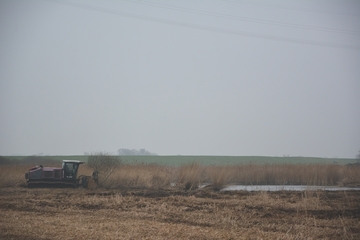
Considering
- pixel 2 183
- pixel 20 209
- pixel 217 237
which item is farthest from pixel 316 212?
pixel 2 183

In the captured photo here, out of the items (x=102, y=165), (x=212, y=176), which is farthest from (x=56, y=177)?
(x=212, y=176)

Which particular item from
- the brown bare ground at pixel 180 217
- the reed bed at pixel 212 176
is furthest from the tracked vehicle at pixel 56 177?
the brown bare ground at pixel 180 217

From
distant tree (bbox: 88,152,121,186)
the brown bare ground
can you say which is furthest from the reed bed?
the brown bare ground

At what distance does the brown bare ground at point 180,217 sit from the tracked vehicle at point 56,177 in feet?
18.7

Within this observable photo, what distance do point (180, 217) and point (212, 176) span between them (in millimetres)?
13037

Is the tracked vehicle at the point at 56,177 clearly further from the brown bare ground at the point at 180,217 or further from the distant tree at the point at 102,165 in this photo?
the brown bare ground at the point at 180,217

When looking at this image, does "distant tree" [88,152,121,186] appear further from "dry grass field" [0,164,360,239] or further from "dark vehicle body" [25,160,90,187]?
"dry grass field" [0,164,360,239]

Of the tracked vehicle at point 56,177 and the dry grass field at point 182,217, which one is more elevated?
the tracked vehicle at point 56,177

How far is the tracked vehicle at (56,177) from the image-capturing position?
83.0 feet

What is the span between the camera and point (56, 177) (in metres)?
→ 25.7

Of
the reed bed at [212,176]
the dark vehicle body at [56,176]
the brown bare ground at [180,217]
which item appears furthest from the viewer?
the reed bed at [212,176]

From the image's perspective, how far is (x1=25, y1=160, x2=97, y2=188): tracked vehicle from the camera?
2530cm

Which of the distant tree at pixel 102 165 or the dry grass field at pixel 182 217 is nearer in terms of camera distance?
the dry grass field at pixel 182 217

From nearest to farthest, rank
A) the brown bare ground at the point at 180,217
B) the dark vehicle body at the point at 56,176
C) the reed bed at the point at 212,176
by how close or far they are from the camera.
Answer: the brown bare ground at the point at 180,217
the dark vehicle body at the point at 56,176
the reed bed at the point at 212,176
